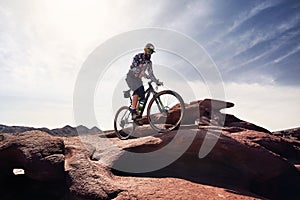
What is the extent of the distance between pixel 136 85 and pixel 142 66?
91 centimetres

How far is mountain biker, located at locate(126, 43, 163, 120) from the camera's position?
9.18 meters

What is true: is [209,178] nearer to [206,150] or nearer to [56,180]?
[206,150]

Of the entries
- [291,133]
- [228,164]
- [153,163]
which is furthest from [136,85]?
[291,133]

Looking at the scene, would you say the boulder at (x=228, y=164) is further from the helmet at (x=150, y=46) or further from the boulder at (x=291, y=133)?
the boulder at (x=291, y=133)

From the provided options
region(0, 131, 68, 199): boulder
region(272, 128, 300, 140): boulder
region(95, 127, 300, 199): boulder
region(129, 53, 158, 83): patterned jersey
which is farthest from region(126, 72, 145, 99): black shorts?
region(272, 128, 300, 140): boulder

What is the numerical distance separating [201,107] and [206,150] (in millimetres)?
4682

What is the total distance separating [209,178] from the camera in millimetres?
6992

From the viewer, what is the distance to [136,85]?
9656mm

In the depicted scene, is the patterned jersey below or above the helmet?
below

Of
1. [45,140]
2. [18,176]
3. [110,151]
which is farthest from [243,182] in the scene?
[18,176]

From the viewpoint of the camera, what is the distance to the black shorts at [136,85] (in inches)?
376

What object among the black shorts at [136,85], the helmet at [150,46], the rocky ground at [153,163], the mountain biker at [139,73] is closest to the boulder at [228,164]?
the rocky ground at [153,163]

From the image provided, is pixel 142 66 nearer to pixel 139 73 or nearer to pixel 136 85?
pixel 139 73

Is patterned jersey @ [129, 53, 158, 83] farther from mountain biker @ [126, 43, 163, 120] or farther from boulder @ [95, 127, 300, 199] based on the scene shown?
boulder @ [95, 127, 300, 199]
